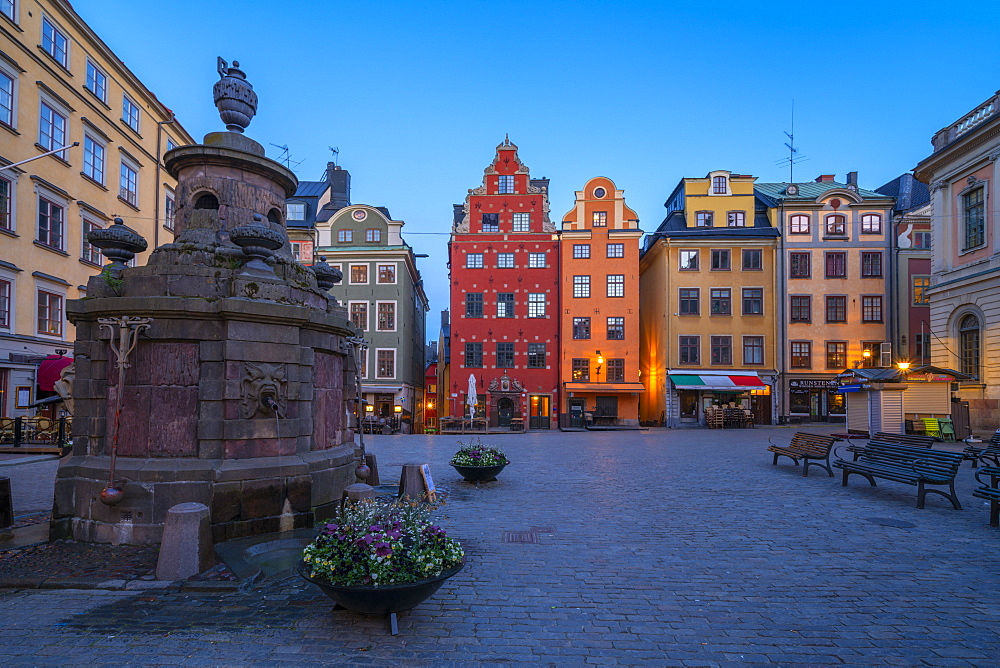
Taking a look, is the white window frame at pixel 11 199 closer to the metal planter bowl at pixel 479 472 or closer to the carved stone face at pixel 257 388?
the carved stone face at pixel 257 388

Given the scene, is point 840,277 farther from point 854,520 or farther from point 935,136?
→ point 854,520

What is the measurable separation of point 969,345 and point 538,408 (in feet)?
74.0

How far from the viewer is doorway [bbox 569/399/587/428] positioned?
3791 centimetres

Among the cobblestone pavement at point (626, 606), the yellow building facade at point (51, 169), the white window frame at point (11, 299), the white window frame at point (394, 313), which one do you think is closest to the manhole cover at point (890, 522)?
the cobblestone pavement at point (626, 606)

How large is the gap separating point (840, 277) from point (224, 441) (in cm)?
4054

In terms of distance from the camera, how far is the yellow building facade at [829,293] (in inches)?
1492

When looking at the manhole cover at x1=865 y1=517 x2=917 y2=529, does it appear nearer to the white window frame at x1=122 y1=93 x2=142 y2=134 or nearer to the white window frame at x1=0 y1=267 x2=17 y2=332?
the white window frame at x1=0 y1=267 x2=17 y2=332

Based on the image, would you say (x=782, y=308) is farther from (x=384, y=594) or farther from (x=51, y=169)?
(x=51, y=169)

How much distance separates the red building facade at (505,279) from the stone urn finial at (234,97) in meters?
29.0

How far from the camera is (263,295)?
828cm

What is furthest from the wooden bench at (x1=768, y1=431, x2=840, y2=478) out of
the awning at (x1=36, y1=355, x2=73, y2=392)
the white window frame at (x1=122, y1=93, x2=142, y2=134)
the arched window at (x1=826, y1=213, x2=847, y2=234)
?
the white window frame at (x1=122, y1=93, x2=142, y2=134)

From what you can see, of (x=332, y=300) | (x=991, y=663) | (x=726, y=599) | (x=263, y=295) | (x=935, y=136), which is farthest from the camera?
(x=935, y=136)

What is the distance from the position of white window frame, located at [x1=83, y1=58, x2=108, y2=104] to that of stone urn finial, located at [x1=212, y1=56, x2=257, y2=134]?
23.3m

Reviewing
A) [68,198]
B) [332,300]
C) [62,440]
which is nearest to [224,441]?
[332,300]
